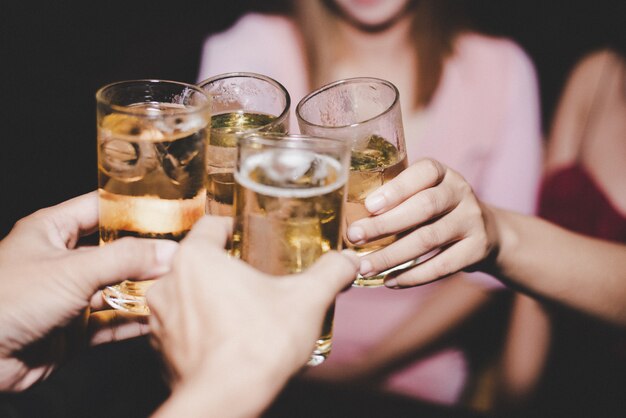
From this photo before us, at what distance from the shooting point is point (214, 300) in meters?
0.76

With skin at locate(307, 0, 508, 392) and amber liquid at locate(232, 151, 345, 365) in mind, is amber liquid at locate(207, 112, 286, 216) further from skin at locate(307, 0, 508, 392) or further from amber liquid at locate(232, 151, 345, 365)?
skin at locate(307, 0, 508, 392)

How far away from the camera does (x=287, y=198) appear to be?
0.84 meters

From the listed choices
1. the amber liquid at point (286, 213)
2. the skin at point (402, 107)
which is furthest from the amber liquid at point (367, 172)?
the skin at point (402, 107)

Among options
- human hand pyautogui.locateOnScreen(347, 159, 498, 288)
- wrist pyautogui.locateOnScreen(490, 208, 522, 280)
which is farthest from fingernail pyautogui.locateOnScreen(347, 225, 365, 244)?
wrist pyautogui.locateOnScreen(490, 208, 522, 280)

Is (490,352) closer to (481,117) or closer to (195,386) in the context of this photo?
(481,117)

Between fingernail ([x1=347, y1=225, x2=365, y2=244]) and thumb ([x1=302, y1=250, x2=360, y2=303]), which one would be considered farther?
fingernail ([x1=347, y1=225, x2=365, y2=244])

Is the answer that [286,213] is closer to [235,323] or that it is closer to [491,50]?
[235,323]

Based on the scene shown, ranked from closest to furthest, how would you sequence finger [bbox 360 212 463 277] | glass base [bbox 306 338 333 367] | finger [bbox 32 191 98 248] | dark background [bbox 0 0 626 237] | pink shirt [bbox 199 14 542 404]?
glass base [bbox 306 338 333 367] → finger [bbox 360 212 463 277] → finger [bbox 32 191 98 248] → dark background [bbox 0 0 626 237] → pink shirt [bbox 199 14 542 404]

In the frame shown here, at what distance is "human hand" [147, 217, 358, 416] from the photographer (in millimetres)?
743

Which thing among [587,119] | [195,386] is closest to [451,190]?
[195,386]

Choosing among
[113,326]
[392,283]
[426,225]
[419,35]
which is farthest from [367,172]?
[419,35]

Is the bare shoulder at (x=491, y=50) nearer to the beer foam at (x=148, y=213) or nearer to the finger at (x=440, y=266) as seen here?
the finger at (x=440, y=266)

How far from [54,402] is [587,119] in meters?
2.50

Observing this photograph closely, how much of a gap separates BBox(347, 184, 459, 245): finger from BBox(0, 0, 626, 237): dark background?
1.33 meters
